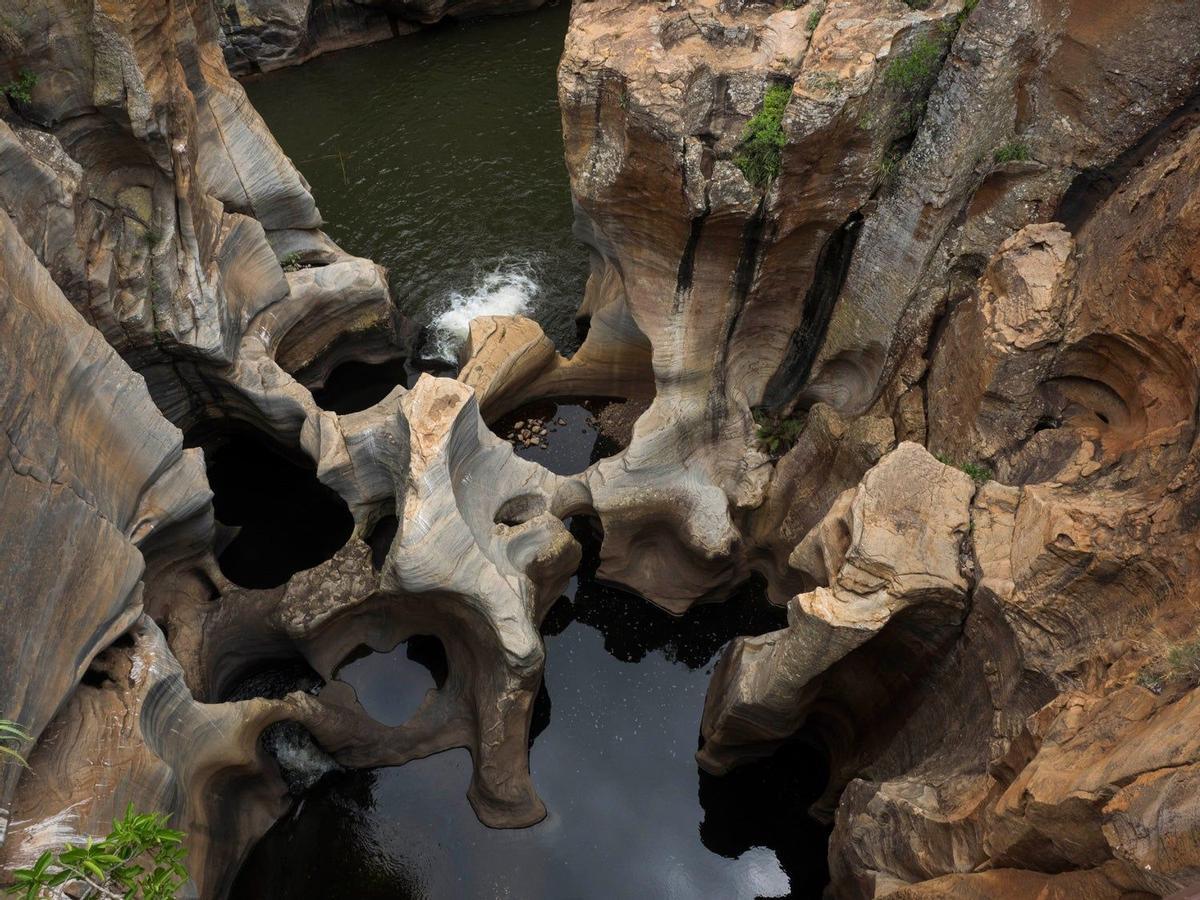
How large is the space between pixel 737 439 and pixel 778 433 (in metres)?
0.57

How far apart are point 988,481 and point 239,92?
1246cm

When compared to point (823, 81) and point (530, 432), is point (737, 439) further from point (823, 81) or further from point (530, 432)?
point (823, 81)

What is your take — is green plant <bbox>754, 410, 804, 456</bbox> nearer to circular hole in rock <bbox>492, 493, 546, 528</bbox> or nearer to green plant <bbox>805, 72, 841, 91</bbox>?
circular hole in rock <bbox>492, 493, 546, 528</bbox>

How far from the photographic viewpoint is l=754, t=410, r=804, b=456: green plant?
1205 centimetres

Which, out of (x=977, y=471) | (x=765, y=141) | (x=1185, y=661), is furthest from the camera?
(x=765, y=141)

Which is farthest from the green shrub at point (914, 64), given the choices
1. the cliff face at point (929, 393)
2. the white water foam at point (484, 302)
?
the white water foam at point (484, 302)

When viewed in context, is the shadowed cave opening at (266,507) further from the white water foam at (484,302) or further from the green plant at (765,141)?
the green plant at (765,141)

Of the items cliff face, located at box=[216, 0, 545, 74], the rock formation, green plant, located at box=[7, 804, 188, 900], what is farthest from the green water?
green plant, located at box=[7, 804, 188, 900]

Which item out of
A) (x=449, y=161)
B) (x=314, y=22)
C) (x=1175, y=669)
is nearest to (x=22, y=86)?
(x=449, y=161)

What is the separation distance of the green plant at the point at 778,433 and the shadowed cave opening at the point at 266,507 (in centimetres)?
627

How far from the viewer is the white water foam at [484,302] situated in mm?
15875

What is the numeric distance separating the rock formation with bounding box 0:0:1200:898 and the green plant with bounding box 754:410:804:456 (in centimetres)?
6

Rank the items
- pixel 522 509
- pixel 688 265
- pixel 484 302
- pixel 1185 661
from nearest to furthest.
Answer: pixel 1185 661 → pixel 688 265 → pixel 522 509 → pixel 484 302

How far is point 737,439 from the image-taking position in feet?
39.9
